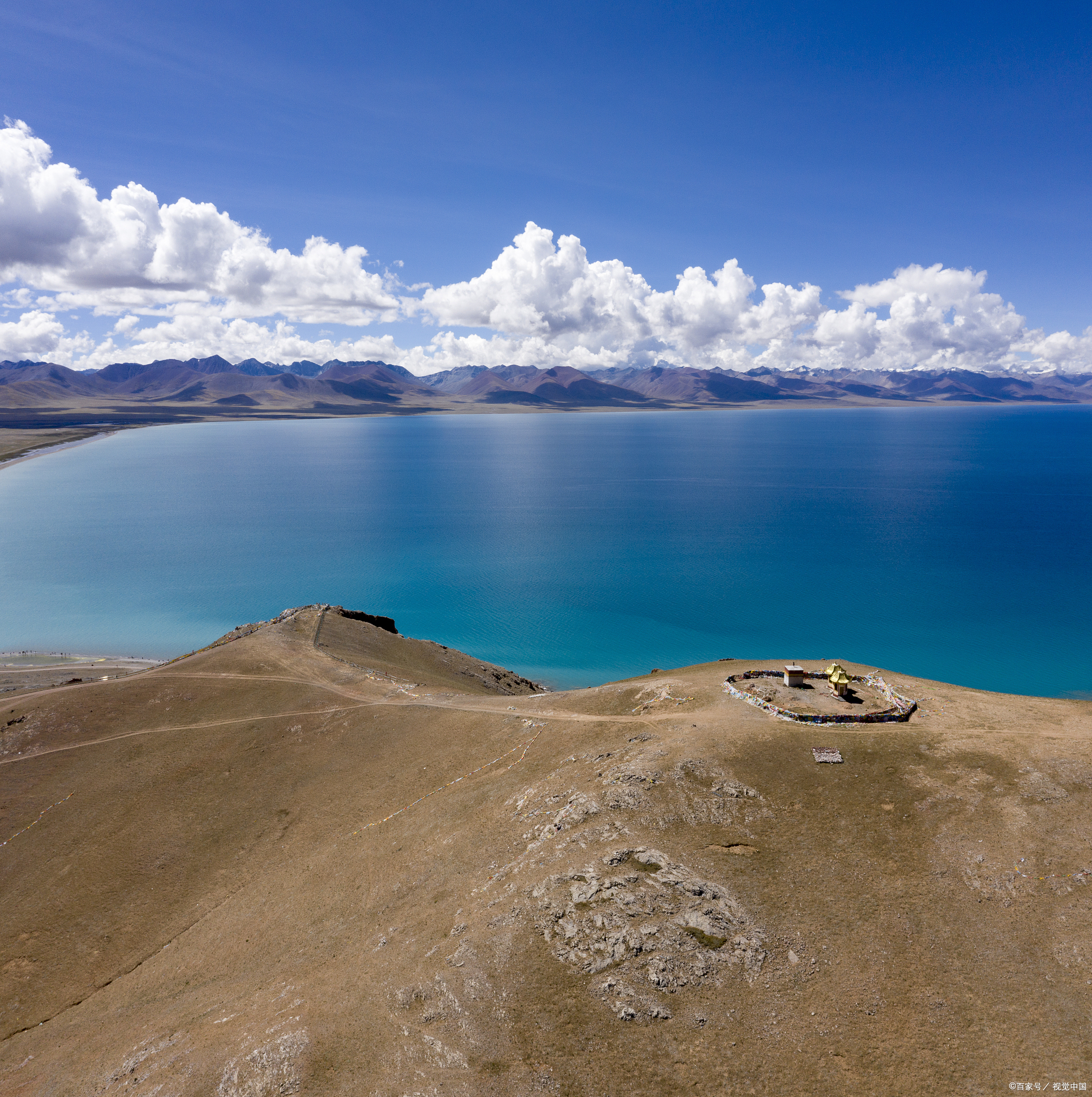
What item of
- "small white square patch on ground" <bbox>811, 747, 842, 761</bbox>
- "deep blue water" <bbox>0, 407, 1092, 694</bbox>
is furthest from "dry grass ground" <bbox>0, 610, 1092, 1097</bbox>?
"deep blue water" <bbox>0, 407, 1092, 694</bbox>

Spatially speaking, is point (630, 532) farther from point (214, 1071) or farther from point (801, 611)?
point (214, 1071)

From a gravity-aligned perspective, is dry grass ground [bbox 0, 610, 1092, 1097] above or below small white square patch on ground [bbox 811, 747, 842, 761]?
below

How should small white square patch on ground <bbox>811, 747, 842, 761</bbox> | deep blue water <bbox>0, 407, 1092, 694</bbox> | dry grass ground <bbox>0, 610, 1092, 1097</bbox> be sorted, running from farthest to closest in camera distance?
deep blue water <bbox>0, 407, 1092, 694</bbox> < small white square patch on ground <bbox>811, 747, 842, 761</bbox> < dry grass ground <bbox>0, 610, 1092, 1097</bbox>

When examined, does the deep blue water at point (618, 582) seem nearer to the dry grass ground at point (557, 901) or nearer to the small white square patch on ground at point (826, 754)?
the dry grass ground at point (557, 901)

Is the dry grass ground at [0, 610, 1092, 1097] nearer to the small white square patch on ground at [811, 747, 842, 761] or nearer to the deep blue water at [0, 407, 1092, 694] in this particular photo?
the small white square patch on ground at [811, 747, 842, 761]

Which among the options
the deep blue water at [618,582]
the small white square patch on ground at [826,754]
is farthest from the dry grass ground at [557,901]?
the deep blue water at [618,582]

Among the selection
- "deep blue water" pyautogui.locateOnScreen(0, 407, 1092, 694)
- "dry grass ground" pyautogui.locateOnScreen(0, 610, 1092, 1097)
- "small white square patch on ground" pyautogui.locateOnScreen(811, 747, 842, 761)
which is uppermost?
"small white square patch on ground" pyautogui.locateOnScreen(811, 747, 842, 761)
